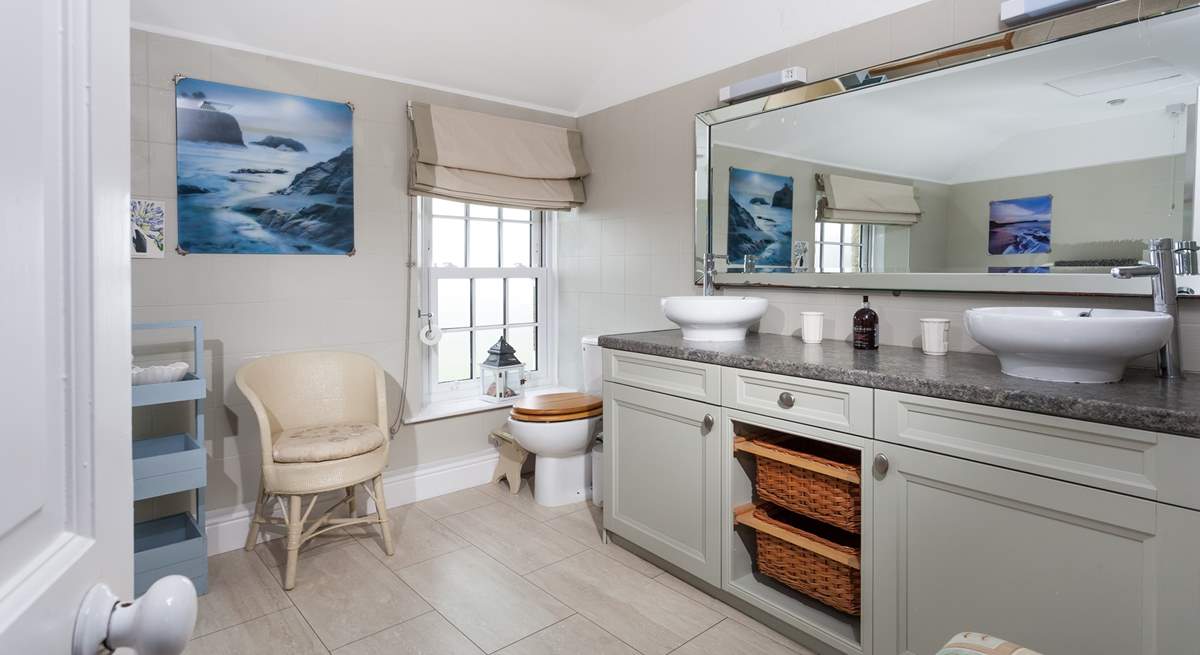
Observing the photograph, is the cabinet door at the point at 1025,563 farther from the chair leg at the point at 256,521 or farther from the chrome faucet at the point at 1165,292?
the chair leg at the point at 256,521

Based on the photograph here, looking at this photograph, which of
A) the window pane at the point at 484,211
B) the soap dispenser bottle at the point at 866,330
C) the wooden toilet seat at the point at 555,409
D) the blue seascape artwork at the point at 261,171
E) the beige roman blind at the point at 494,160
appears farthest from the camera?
the window pane at the point at 484,211

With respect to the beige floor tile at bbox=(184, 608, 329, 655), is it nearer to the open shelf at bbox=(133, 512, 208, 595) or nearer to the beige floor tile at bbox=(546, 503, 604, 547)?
the open shelf at bbox=(133, 512, 208, 595)

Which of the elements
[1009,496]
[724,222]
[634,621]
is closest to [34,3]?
[1009,496]

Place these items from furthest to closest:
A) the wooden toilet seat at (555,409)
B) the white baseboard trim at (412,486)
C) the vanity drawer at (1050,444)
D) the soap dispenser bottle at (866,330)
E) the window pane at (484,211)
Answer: the window pane at (484,211)
the wooden toilet seat at (555,409)
the white baseboard trim at (412,486)
the soap dispenser bottle at (866,330)
the vanity drawer at (1050,444)

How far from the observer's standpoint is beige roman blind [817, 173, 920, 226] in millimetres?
2490

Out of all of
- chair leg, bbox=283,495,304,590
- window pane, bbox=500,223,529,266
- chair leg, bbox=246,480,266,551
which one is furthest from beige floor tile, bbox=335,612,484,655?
window pane, bbox=500,223,529,266

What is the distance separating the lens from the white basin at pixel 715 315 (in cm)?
263

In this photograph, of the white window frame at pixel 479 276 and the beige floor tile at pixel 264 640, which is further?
the white window frame at pixel 479 276

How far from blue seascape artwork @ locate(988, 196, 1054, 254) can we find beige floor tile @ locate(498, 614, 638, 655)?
1.84 metres

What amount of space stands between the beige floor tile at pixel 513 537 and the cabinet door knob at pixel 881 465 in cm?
147

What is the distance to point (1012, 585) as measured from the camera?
166cm

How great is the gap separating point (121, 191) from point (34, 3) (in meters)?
0.17

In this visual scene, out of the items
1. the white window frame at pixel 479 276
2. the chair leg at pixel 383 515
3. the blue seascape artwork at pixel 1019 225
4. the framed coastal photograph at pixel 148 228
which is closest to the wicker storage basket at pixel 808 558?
the blue seascape artwork at pixel 1019 225

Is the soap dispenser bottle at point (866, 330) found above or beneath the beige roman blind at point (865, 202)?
beneath
